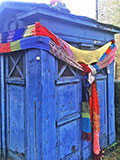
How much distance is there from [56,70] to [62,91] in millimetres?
462

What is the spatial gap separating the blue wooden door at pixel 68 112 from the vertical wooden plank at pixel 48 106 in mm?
166

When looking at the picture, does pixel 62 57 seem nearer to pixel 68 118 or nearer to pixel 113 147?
pixel 68 118

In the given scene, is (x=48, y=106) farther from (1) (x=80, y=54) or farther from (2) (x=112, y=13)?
(2) (x=112, y=13)

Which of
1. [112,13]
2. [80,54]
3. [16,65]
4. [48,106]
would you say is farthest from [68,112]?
[112,13]

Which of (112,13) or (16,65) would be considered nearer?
(16,65)

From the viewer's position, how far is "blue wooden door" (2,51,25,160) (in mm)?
3365

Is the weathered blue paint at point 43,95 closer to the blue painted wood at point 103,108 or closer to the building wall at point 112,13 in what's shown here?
the blue painted wood at point 103,108

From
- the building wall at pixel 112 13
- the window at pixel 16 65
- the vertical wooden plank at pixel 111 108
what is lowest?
the vertical wooden plank at pixel 111 108

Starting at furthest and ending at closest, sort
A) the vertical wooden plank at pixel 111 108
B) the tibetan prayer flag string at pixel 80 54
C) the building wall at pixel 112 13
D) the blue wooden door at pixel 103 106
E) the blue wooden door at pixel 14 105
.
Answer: the building wall at pixel 112 13, the vertical wooden plank at pixel 111 108, the blue wooden door at pixel 103 106, the blue wooden door at pixel 14 105, the tibetan prayer flag string at pixel 80 54

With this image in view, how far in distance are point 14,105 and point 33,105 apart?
72 centimetres

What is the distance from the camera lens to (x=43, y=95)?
2.96 meters

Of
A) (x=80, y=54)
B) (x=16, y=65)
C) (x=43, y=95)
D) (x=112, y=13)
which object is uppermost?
(x=112, y=13)

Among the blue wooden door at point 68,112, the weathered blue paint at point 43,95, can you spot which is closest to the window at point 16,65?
the weathered blue paint at point 43,95

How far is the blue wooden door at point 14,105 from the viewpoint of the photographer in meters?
3.37
